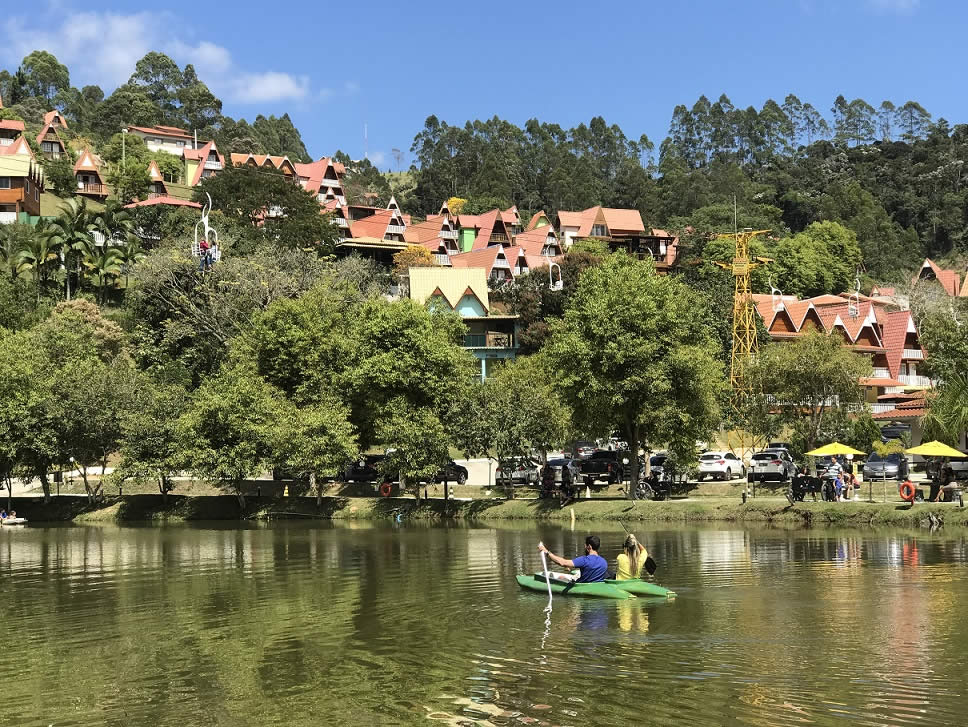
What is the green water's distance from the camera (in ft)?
54.4

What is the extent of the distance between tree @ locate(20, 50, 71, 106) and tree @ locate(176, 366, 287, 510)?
6252 inches

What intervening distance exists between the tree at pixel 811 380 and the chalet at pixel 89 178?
9446 cm

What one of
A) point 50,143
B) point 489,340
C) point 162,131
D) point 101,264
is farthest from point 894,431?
point 162,131

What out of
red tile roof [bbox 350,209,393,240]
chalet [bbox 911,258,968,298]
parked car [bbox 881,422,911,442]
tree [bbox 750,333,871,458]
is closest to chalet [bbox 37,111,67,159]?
red tile roof [bbox 350,209,393,240]

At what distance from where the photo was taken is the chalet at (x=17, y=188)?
106 metres

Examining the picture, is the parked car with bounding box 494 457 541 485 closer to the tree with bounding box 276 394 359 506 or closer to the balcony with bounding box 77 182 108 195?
the tree with bounding box 276 394 359 506

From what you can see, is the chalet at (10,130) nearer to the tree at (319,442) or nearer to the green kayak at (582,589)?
the tree at (319,442)

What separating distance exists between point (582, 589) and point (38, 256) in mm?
73912

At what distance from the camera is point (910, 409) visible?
70125mm

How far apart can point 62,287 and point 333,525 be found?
5063 cm

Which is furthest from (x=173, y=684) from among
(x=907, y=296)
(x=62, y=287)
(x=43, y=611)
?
(x=907, y=296)

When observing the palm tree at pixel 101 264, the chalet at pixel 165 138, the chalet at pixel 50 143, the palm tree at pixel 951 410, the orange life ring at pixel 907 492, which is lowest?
the orange life ring at pixel 907 492

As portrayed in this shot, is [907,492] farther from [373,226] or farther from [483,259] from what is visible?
[373,226]

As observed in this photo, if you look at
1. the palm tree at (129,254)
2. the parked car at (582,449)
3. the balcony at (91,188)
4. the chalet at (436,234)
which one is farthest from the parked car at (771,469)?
the balcony at (91,188)
